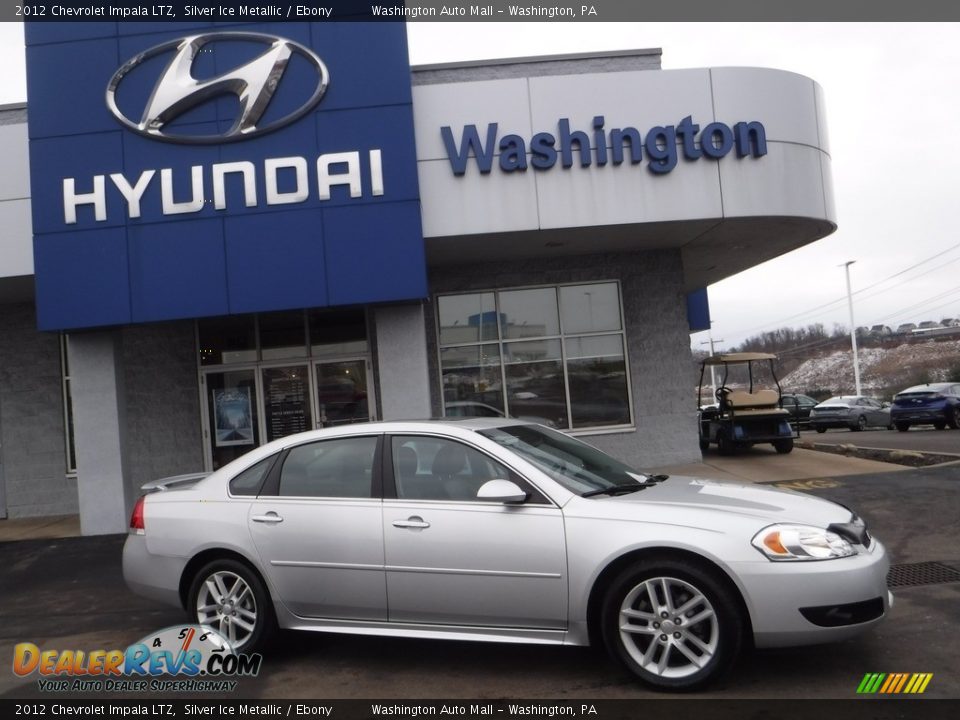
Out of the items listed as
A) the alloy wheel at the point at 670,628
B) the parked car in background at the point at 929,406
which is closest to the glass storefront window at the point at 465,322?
the alloy wheel at the point at 670,628

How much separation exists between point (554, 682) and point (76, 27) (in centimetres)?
1052

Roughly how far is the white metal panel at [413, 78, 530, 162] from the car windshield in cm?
615

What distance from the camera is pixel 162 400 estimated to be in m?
13.4

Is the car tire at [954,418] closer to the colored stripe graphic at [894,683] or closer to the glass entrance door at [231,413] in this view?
the glass entrance door at [231,413]

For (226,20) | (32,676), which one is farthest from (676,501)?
(226,20)

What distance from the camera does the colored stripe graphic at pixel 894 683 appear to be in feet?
14.0

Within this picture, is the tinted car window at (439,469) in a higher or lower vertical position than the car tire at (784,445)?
higher

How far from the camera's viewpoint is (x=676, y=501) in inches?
185

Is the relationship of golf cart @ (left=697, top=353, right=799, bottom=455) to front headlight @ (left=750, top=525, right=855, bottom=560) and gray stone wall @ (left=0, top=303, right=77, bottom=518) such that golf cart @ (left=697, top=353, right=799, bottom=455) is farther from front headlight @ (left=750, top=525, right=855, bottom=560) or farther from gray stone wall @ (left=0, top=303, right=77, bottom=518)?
gray stone wall @ (left=0, top=303, right=77, bottom=518)

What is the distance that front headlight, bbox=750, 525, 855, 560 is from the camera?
4.28 metres

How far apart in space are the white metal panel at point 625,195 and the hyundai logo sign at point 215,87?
3.34 m

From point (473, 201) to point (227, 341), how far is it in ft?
16.4
